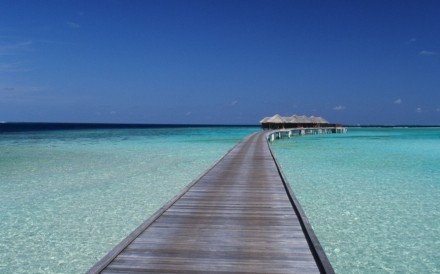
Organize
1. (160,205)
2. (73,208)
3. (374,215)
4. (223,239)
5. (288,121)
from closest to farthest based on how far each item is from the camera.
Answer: (223,239), (374,215), (73,208), (160,205), (288,121)

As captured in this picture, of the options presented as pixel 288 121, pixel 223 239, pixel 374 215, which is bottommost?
pixel 374 215

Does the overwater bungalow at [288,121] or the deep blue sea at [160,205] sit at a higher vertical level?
the overwater bungalow at [288,121]

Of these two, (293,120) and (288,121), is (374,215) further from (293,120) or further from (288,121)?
(293,120)

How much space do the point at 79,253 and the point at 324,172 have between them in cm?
1089

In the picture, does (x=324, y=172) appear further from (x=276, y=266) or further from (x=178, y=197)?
(x=276, y=266)

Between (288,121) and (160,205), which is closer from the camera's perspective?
(160,205)

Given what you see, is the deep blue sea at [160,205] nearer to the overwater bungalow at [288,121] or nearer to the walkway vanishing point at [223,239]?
the walkway vanishing point at [223,239]

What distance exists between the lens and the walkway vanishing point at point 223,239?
13.1ft

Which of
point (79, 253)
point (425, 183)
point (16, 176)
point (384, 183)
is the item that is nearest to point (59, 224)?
point (79, 253)

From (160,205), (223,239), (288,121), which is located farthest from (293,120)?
(223,239)

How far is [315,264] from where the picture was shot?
4.05 m

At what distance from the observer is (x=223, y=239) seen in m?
4.95

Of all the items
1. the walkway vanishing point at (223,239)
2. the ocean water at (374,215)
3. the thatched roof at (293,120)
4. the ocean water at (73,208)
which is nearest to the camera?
the walkway vanishing point at (223,239)

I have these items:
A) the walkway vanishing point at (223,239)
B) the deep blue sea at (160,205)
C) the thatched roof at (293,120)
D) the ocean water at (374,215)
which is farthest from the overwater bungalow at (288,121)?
the walkway vanishing point at (223,239)
